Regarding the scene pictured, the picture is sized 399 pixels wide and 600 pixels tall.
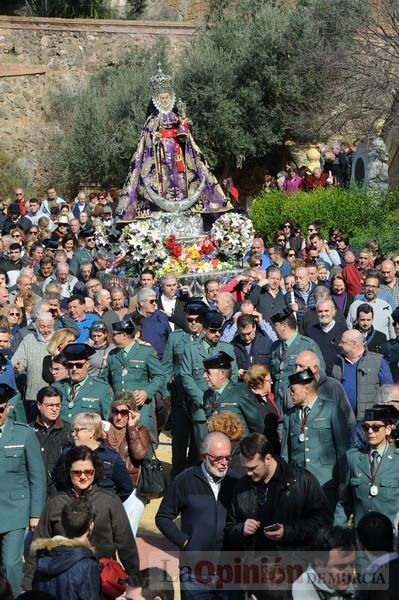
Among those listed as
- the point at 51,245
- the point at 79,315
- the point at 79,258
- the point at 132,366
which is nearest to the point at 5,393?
the point at 132,366

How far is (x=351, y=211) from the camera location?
59.5ft

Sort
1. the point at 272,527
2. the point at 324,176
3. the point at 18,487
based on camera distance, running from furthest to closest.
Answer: the point at 324,176
the point at 18,487
the point at 272,527

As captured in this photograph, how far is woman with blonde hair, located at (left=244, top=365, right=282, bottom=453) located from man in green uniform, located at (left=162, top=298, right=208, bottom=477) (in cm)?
143

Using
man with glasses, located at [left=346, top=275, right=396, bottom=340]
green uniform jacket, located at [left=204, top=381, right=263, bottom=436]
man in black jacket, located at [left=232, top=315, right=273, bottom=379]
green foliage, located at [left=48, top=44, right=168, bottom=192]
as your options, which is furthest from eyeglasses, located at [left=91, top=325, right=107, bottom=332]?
green foliage, located at [left=48, top=44, right=168, bottom=192]

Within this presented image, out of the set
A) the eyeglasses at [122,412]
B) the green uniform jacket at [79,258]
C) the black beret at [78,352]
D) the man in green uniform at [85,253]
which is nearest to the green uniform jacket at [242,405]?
the eyeglasses at [122,412]

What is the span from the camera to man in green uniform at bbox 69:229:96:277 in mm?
14797

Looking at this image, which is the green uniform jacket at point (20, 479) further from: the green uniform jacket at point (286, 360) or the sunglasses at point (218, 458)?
the green uniform jacket at point (286, 360)

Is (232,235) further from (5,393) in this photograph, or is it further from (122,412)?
(5,393)

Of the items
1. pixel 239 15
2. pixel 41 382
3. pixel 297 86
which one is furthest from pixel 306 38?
pixel 41 382

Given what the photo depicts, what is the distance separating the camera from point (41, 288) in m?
12.9

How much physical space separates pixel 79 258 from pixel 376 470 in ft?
31.1

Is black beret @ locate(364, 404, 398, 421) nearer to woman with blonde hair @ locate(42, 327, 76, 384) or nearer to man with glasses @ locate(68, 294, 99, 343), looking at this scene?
woman with blonde hair @ locate(42, 327, 76, 384)

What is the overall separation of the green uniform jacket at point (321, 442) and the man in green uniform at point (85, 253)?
7.78m

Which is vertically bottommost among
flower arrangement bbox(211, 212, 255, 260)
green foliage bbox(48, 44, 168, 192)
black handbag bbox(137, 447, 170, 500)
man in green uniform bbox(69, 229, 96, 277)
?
green foliage bbox(48, 44, 168, 192)
